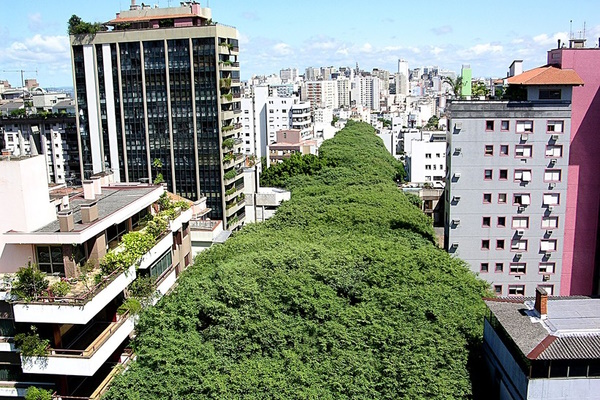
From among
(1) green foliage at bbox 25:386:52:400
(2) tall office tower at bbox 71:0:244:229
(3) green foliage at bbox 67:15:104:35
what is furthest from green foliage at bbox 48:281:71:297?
(3) green foliage at bbox 67:15:104:35

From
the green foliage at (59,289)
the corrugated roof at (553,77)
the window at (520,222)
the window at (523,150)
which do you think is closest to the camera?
the green foliage at (59,289)

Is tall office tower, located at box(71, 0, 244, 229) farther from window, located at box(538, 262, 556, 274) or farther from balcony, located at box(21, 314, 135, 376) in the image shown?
balcony, located at box(21, 314, 135, 376)

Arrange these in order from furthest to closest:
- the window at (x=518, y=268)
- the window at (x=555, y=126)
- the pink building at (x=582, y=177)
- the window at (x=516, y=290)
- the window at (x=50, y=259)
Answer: the window at (x=516, y=290) < the window at (x=518, y=268) < the window at (x=555, y=126) < the pink building at (x=582, y=177) < the window at (x=50, y=259)

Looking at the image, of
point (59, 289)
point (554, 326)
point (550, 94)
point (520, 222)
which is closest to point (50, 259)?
point (59, 289)

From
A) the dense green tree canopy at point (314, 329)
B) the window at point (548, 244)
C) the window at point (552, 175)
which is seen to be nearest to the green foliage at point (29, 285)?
the dense green tree canopy at point (314, 329)

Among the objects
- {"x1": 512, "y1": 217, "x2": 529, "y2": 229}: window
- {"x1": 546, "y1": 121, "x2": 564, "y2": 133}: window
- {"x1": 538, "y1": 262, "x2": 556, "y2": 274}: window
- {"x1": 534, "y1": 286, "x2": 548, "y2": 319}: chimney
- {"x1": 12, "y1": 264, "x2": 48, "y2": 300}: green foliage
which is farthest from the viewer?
{"x1": 538, "y1": 262, "x2": 556, "y2": 274}: window

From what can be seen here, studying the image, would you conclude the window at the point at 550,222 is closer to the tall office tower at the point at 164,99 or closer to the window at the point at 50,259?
the window at the point at 50,259

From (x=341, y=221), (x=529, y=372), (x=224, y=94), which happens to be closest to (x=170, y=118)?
(x=224, y=94)
